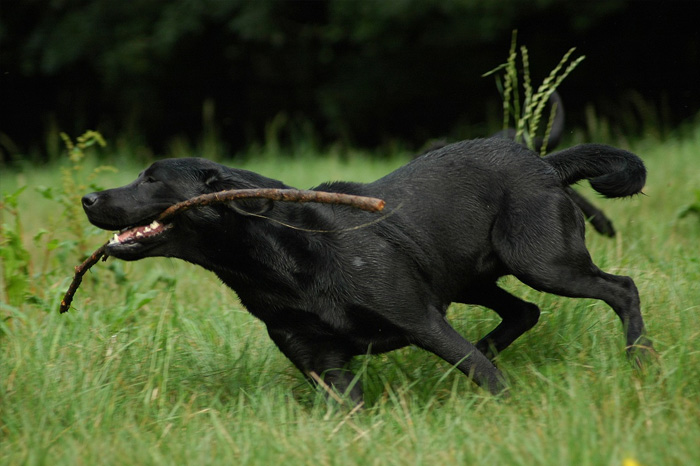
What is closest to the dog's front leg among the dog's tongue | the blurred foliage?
the dog's tongue

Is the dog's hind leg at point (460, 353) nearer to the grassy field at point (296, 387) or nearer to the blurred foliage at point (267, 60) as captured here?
the grassy field at point (296, 387)

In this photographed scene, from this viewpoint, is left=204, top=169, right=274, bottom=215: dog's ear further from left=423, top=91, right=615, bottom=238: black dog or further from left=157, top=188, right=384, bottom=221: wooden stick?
left=423, top=91, right=615, bottom=238: black dog

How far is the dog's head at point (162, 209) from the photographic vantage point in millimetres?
3422

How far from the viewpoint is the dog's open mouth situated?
3447 millimetres

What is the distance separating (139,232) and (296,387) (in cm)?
105

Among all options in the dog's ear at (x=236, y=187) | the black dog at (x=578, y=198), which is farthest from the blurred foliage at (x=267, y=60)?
the dog's ear at (x=236, y=187)

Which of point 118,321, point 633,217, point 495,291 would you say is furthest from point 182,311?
point 633,217

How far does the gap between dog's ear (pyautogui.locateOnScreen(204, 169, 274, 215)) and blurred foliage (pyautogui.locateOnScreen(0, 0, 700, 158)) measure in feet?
24.4

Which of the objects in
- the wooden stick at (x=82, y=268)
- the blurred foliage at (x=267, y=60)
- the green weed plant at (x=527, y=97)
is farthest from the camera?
the blurred foliage at (x=267, y=60)

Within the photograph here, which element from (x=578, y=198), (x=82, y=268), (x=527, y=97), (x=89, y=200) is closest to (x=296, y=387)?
(x=82, y=268)

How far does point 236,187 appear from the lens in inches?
141

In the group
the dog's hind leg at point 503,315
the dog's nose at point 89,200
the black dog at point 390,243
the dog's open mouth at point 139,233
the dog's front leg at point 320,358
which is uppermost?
the dog's nose at point 89,200

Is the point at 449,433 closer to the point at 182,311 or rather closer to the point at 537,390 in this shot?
the point at 537,390

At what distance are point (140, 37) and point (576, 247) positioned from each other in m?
9.78
